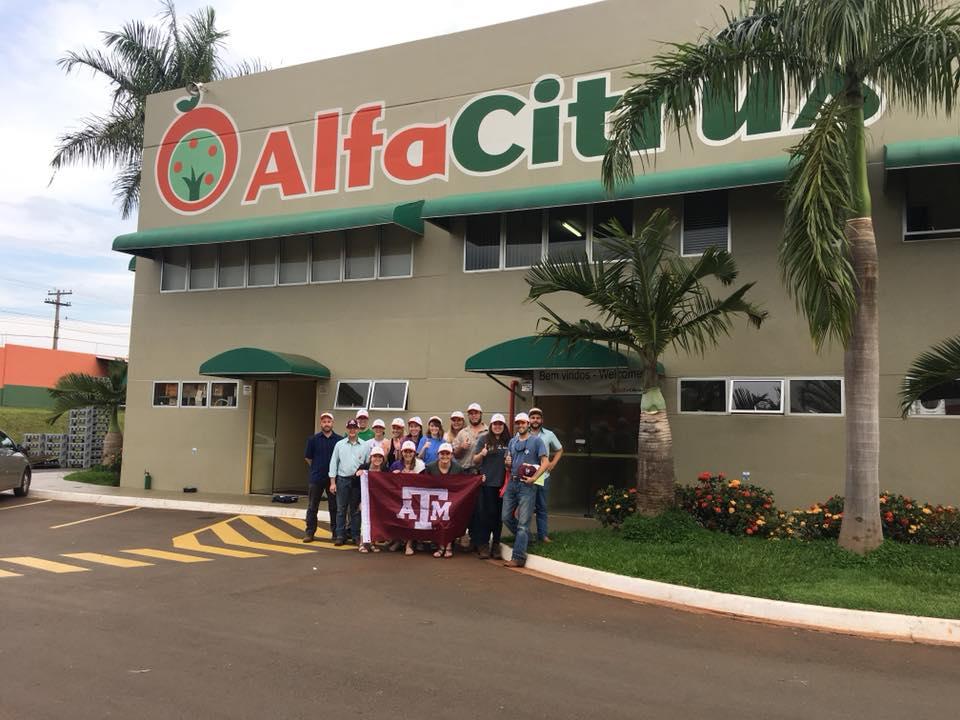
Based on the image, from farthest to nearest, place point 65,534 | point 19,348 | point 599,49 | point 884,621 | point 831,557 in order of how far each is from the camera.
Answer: point 19,348, point 599,49, point 65,534, point 831,557, point 884,621

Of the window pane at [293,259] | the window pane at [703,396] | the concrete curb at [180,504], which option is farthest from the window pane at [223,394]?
the window pane at [703,396]

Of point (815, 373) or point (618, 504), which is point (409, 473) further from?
point (815, 373)

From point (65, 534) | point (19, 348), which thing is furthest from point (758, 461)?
point (19, 348)

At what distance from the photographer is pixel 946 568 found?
8.88 m

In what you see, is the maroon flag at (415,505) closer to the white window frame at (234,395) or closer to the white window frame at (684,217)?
the white window frame at (684,217)

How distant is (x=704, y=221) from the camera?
45.9 ft

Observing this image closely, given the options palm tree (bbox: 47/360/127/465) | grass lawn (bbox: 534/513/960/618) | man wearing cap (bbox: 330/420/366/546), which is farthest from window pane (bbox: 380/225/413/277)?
palm tree (bbox: 47/360/127/465)

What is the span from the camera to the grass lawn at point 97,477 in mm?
20359

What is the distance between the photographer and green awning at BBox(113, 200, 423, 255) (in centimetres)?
1559

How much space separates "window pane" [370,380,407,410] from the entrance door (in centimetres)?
238

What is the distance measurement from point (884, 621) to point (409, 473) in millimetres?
6020

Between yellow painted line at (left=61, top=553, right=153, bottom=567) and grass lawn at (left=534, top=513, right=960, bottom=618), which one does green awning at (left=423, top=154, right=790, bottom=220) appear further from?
yellow painted line at (left=61, top=553, right=153, bottom=567)

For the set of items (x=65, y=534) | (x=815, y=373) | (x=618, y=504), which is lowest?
(x=65, y=534)

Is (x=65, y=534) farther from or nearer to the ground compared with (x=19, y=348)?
nearer to the ground
